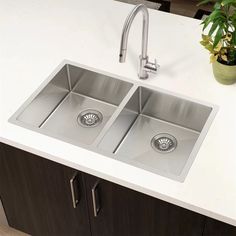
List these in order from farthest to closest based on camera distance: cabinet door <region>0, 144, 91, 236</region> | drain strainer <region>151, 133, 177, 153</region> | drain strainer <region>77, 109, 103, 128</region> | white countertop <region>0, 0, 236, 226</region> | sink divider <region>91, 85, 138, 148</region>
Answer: drain strainer <region>77, 109, 103, 128</region>, drain strainer <region>151, 133, 177, 153</region>, cabinet door <region>0, 144, 91, 236</region>, sink divider <region>91, 85, 138, 148</region>, white countertop <region>0, 0, 236, 226</region>

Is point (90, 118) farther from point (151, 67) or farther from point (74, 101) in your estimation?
point (151, 67)

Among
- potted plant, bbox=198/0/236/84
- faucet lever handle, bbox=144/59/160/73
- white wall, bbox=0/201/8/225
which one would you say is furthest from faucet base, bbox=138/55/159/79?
white wall, bbox=0/201/8/225

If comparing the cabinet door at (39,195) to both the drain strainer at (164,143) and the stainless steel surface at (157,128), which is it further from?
the drain strainer at (164,143)

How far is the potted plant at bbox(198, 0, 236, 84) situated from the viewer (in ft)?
5.35

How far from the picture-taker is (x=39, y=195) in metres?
1.89

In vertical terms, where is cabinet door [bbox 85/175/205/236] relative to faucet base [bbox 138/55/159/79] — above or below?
below

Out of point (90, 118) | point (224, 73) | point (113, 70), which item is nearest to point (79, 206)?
point (90, 118)

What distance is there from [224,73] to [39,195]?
33.9 inches

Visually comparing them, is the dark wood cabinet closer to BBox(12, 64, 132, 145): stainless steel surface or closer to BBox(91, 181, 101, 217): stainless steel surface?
BBox(91, 181, 101, 217): stainless steel surface

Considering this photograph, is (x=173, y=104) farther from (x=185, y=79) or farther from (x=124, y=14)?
(x=124, y=14)

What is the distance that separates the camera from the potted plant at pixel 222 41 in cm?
163

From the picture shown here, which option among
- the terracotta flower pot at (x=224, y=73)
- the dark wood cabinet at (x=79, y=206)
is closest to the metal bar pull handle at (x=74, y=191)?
the dark wood cabinet at (x=79, y=206)

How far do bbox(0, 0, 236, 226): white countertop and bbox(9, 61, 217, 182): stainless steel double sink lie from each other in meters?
0.04

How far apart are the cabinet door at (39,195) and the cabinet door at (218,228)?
0.47 m
